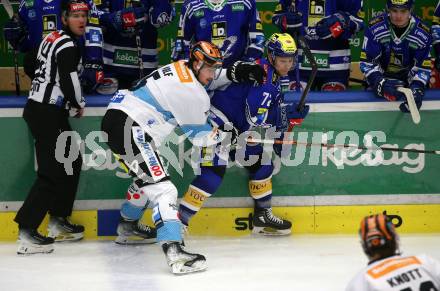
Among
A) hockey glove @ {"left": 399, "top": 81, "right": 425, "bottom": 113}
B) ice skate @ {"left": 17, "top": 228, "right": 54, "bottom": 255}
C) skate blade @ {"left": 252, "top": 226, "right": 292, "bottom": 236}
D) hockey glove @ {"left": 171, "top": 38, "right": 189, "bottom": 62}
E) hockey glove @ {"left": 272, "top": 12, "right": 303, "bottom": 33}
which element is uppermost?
hockey glove @ {"left": 272, "top": 12, "right": 303, "bottom": 33}

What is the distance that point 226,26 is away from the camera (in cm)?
668

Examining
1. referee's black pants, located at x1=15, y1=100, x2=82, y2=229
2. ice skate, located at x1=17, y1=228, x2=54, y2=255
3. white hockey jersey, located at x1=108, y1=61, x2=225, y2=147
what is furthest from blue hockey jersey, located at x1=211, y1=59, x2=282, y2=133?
ice skate, located at x1=17, y1=228, x2=54, y2=255

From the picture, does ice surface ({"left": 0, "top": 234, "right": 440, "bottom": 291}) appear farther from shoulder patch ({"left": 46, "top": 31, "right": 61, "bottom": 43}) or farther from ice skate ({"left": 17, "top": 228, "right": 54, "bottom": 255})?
shoulder patch ({"left": 46, "top": 31, "right": 61, "bottom": 43})

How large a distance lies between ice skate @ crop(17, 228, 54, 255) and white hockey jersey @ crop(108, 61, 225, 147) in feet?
3.21

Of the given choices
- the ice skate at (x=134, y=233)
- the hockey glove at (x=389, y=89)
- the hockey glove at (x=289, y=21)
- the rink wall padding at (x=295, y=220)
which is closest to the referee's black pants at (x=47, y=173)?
the rink wall padding at (x=295, y=220)

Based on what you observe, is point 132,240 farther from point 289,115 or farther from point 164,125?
point 289,115

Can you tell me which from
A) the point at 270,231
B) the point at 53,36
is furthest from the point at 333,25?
the point at 53,36

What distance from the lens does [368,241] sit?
3.87 metres

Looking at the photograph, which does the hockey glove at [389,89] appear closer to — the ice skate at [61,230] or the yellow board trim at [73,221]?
the yellow board trim at [73,221]

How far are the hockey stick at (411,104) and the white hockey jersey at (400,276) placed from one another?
105 inches

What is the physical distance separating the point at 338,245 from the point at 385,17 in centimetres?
161

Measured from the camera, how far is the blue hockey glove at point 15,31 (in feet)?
22.6

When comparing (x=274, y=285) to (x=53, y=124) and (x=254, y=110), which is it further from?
(x=53, y=124)

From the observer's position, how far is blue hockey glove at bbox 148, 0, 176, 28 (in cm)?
704
